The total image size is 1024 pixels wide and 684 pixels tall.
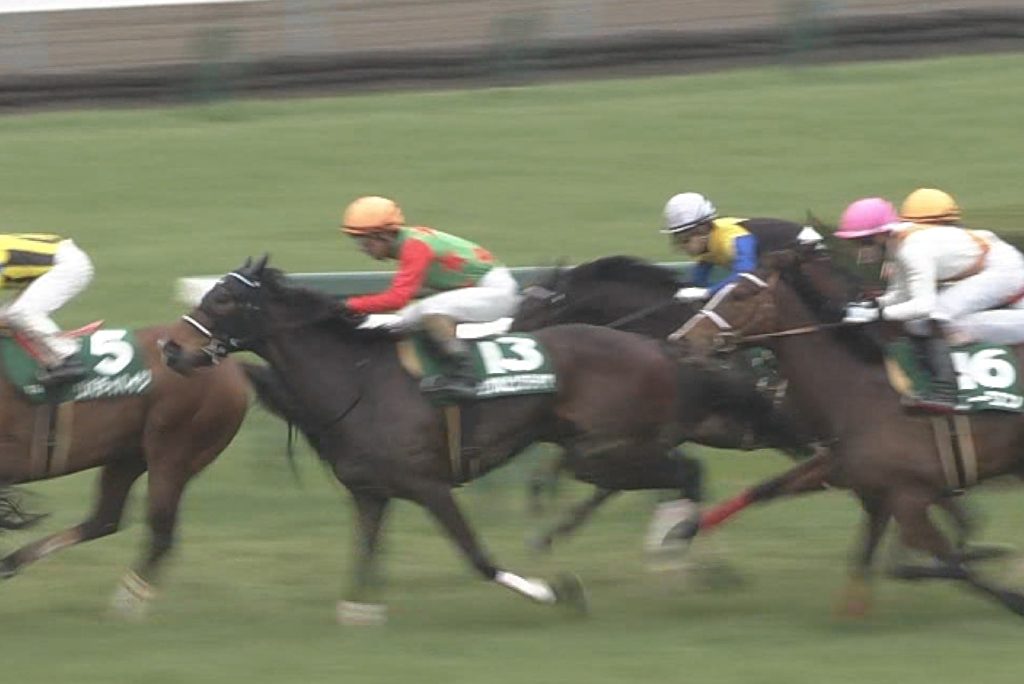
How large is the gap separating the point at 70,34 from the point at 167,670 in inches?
512

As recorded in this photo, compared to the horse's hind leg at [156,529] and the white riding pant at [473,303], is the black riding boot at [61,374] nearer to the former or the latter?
the horse's hind leg at [156,529]

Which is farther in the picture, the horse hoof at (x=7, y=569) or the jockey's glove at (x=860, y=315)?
the horse hoof at (x=7, y=569)

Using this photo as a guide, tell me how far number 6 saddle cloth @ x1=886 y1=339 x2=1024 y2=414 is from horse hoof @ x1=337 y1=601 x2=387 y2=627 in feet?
6.78

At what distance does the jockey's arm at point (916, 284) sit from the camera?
24.3 feet

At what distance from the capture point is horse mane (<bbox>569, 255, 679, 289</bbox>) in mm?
9141

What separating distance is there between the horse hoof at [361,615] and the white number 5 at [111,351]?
1.34 meters

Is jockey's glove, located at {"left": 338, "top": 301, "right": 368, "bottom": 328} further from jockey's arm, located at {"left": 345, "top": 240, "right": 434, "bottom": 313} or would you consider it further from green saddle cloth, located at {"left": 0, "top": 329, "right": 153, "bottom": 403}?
green saddle cloth, located at {"left": 0, "top": 329, "right": 153, "bottom": 403}

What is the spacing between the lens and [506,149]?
58.8 ft

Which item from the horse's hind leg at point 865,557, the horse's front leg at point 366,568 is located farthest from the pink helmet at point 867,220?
the horse's front leg at point 366,568

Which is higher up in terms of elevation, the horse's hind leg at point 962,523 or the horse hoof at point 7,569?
the horse hoof at point 7,569

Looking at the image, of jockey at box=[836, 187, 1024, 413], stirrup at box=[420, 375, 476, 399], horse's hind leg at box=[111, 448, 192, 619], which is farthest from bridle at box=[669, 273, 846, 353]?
horse's hind leg at box=[111, 448, 192, 619]

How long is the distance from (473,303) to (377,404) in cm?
65

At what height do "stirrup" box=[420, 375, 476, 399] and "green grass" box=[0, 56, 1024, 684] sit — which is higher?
"stirrup" box=[420, 375, 476, 399]

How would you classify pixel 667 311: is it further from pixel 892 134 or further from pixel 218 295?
pixel 892 134
